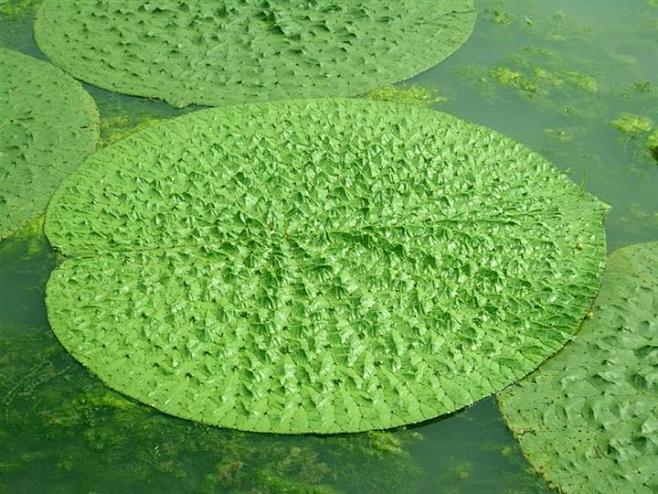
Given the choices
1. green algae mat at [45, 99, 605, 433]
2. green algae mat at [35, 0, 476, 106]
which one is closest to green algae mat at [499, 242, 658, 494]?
green algae mat at [45, 99, 605, 433]

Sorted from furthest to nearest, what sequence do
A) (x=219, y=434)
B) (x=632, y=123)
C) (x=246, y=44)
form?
(x=246, y=44) < (x=632, y=123) < (x=219, y=434)

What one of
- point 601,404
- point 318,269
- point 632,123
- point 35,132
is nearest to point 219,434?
point 318,269

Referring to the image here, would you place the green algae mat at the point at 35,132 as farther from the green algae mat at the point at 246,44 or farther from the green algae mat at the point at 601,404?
the green algae mat at the point at 601,404

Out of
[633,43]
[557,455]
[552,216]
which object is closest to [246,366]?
[557,455]

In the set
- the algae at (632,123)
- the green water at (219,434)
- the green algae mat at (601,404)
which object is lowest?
the green water at (219,434)

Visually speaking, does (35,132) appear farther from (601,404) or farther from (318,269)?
(601,404)

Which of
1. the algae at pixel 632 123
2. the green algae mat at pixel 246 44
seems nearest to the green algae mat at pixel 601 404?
the algae at pixel 632 123
